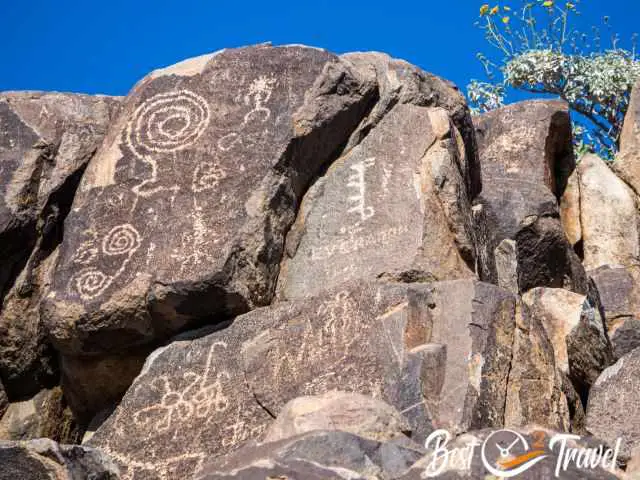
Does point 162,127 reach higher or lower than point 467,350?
higher

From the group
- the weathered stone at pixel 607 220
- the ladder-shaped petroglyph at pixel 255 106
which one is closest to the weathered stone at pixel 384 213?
the ladder-shaped petroglyph at pixel 255 106

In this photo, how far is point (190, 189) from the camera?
678cm

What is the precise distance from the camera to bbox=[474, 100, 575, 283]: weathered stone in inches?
358

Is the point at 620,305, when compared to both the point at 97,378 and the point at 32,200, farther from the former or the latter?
the point at 32,200

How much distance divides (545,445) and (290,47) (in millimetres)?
3892

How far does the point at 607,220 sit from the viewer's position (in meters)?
10.5

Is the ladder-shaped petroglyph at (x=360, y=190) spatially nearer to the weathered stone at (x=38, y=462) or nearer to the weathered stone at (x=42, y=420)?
the weathered stone at (x=42, y=420)

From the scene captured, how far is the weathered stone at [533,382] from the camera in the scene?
5801 mm

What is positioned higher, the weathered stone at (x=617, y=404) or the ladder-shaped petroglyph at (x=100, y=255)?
the ladder-shaped petroglyph at (x=100, y=255)

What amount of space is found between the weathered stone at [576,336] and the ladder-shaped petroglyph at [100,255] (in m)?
2.21

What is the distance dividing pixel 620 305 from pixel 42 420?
3.96 metres

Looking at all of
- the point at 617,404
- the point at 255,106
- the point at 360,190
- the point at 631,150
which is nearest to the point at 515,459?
the point at 617,404

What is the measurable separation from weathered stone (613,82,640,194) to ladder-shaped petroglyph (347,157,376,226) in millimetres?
4671

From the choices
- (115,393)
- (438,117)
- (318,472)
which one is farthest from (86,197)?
(318,472)
